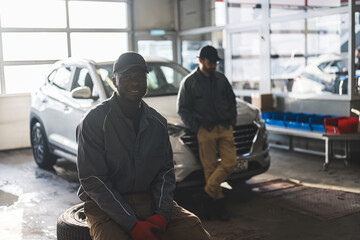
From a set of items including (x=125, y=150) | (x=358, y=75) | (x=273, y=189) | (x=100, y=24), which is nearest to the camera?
(x=125, y=150)

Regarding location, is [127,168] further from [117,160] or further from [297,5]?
[297,5]

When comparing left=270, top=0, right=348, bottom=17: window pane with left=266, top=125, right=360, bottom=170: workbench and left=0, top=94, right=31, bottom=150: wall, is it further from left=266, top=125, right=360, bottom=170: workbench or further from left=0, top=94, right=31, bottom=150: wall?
left=0, top=94, right=31, bottom=150: wall

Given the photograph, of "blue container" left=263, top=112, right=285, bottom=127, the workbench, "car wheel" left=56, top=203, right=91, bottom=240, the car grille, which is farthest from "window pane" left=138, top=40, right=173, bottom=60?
"car wheel" left=56, top=203, right=91, bottom=240

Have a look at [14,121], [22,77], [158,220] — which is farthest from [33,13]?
[158,220]

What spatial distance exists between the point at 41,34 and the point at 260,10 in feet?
15.8

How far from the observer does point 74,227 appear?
319 centimetres

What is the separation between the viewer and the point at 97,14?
36.4 feet

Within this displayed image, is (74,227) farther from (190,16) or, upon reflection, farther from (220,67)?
(190,16)

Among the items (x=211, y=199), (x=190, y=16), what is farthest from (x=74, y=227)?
(x=190, y=16)

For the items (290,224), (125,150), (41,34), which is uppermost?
(41,34)

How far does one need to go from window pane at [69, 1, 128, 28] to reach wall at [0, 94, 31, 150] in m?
2.12

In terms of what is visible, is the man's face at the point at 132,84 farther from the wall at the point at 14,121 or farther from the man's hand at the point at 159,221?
the wall at the point at 14,121

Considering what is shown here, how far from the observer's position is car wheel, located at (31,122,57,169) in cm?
757

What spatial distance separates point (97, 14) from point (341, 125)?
649cm
